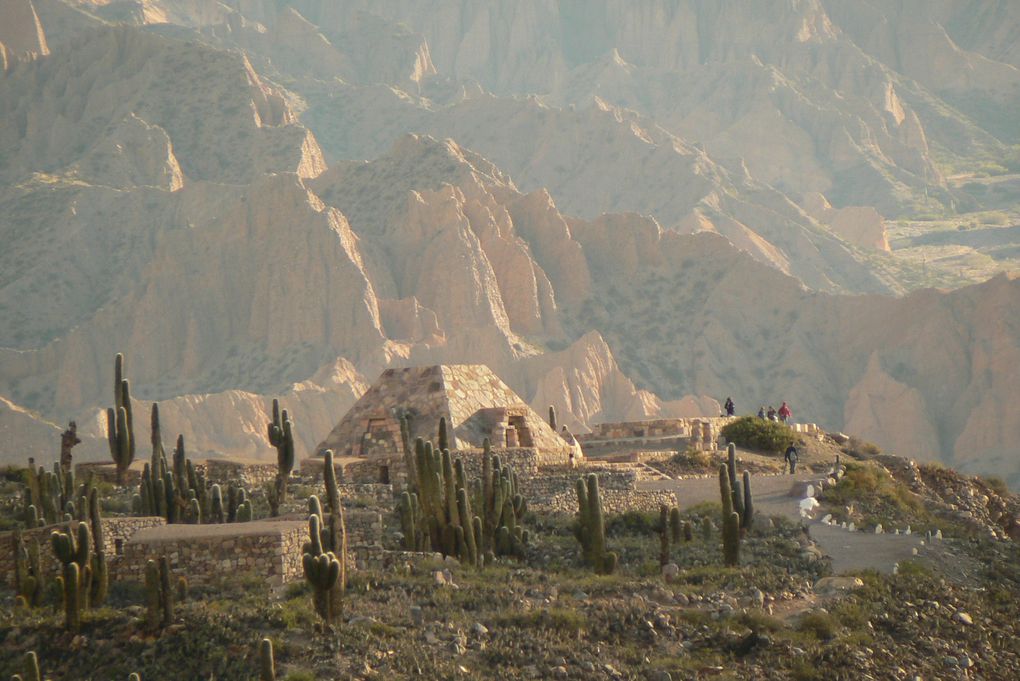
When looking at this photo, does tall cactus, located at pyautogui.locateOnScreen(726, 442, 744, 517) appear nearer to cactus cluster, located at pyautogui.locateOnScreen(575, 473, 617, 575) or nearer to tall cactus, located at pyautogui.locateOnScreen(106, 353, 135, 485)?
cactus cluster, located at pyautogui.locateOnScreen(575, 473, 617, 575)

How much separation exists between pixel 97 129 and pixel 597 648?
12644cm

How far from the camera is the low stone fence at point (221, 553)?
1118 inches

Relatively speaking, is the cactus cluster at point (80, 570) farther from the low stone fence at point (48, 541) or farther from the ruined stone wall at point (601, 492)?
the ruined stone wall at point (601, 492)

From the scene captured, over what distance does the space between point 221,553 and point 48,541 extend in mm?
3304

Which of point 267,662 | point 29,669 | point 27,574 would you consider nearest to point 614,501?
point 27,574

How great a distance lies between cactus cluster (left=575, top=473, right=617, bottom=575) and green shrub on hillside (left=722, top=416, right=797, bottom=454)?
21.5 meters

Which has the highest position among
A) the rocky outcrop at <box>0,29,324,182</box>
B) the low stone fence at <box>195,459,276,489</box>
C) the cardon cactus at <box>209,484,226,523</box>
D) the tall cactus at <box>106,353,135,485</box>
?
the rocky outcrop at <box>0,29,324,182</box>

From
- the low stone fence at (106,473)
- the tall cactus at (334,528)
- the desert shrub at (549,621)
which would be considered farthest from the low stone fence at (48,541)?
the low stone fence at (106,473)

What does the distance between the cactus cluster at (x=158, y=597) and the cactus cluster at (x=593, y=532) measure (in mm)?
Result: 8715

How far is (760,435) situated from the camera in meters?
54.8

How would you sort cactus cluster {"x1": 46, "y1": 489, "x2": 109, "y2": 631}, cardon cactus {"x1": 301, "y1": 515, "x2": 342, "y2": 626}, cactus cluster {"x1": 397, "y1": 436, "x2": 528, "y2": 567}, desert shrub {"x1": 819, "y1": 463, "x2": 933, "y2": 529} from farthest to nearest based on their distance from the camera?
desert shrub {"x1": 819, "y1": 463, "x2": 933, "y2": 529} < cactus cluster {"x1": 397, "y1": 436, "x2": 528, "y2": 567} < cactus cluster {"x1": 46, "y1": 489, "x2": 109, "y2": 631} < cardon cactus {"x1": 301, "y1": 515, "x2": 342, "y2": 626}

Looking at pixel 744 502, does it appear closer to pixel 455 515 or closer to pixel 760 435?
pixel 455 515

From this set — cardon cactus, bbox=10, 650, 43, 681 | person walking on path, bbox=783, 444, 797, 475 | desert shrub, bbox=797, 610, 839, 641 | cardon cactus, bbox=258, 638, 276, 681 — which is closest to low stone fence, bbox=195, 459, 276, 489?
person walking on path, bbox=783, 444, 797, 475

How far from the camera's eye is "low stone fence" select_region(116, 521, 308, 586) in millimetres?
28391
